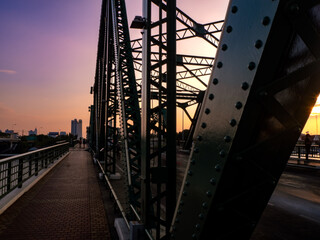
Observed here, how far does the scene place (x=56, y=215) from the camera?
6.67 meters

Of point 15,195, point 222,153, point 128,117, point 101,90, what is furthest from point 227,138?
point 101,90

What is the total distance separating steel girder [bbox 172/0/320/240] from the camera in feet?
3.77

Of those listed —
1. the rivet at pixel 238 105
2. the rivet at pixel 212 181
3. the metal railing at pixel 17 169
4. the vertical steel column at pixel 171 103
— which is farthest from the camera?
the metal railing at pixel 17 169

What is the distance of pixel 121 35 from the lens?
8453 millimetres

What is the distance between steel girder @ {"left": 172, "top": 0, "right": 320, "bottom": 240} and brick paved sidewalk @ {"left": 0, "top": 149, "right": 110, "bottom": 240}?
456 centimetres

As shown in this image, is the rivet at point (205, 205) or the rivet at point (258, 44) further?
the rivet at point (205, 205)

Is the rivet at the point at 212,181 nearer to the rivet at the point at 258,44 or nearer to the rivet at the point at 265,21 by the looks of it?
the rivet at the point at 258,44

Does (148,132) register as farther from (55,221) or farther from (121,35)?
(121,35)

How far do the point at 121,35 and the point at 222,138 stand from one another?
7871 mm

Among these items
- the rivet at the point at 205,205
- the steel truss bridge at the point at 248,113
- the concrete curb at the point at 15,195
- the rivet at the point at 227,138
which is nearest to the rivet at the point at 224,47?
the steel truss bridge at the point at 248,113

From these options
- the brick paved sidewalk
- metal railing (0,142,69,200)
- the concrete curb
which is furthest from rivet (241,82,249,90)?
the concrete curb

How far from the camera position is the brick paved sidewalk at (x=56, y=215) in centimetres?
544

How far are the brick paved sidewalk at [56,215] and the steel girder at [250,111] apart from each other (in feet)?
15.0

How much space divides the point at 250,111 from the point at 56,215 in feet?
22.5
